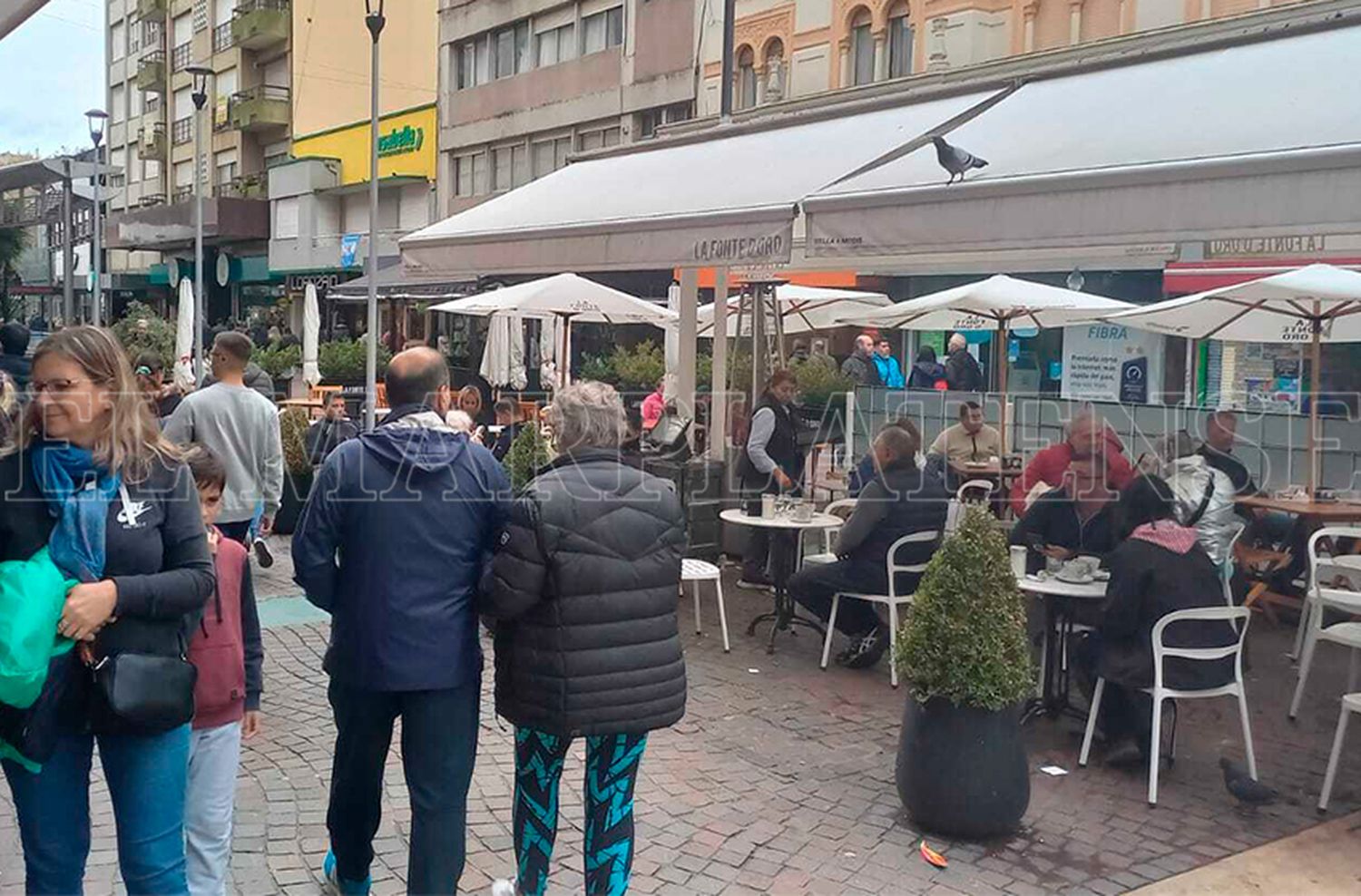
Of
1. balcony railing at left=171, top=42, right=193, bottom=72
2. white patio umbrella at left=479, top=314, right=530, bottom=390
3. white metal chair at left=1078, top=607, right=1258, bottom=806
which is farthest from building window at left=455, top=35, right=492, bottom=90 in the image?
white metal chair at left=1078, top=607, right=1258, bottom=806

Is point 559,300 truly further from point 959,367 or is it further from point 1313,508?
point 959,367

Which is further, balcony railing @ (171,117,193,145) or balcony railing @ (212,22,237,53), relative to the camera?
balcony railing @ (171,117,193,145)

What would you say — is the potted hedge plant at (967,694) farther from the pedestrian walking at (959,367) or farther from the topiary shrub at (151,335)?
the topiary shrub at (151,335)

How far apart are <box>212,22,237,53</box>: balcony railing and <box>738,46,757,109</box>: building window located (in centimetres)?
2662

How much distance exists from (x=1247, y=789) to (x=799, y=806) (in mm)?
1863

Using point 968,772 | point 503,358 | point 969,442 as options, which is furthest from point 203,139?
point 968,772

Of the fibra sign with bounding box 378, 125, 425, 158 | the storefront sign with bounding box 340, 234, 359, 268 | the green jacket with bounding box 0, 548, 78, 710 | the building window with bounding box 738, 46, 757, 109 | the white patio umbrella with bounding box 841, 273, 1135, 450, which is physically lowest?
the green jacket with bounding box 0, 548, 78, 710

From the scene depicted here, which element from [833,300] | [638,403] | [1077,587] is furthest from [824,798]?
[638,403]

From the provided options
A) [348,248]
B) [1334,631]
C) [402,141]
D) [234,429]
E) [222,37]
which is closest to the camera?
[1334,631]

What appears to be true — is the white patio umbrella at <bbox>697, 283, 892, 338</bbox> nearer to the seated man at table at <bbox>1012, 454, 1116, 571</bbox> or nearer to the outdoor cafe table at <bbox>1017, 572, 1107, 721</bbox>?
the seated man at table at <bbox>1012, 454, 1116, 571</bbox>

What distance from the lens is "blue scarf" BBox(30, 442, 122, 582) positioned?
279cm

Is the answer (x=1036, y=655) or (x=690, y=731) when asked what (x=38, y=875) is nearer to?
(x=690, y=731)

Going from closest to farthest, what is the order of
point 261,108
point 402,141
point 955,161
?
point 955,161, point 402,141, point 261,108

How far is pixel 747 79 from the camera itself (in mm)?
25219
